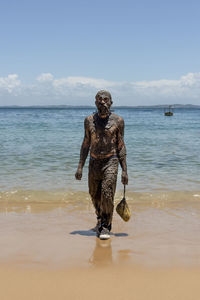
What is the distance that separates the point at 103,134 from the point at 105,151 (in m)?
0.22

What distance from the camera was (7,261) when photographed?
361 centimetres

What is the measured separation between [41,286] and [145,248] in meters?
1.50

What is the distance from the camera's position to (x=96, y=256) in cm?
383

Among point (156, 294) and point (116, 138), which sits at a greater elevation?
point (116, 138)

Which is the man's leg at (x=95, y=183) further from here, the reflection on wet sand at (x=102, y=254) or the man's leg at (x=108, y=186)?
the reflection on wet sand at (x=102, y=254)

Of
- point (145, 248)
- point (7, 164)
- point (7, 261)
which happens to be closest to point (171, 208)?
point (145, 248)

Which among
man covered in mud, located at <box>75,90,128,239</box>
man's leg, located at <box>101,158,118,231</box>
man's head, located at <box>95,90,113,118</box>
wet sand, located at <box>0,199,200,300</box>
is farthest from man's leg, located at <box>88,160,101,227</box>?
man's head, located at <box>95,90,113,118</box>

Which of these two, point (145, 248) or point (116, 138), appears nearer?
point (145, 248)

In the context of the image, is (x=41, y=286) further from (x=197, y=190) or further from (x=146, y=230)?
(x=197, y=190)

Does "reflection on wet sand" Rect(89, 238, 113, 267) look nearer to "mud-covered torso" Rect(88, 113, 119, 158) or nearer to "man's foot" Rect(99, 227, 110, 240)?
"man's foot" Rect(99, 227, 110, 240)

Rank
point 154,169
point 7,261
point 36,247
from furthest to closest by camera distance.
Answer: point 154,169 < point 36,247 < point 7,261

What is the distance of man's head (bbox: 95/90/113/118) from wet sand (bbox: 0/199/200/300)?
1.66 metres

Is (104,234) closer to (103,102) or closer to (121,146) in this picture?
(121,146)

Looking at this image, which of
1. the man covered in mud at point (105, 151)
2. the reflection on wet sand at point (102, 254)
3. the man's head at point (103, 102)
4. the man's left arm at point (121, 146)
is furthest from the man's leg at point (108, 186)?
the man's head at point (103, 102)
